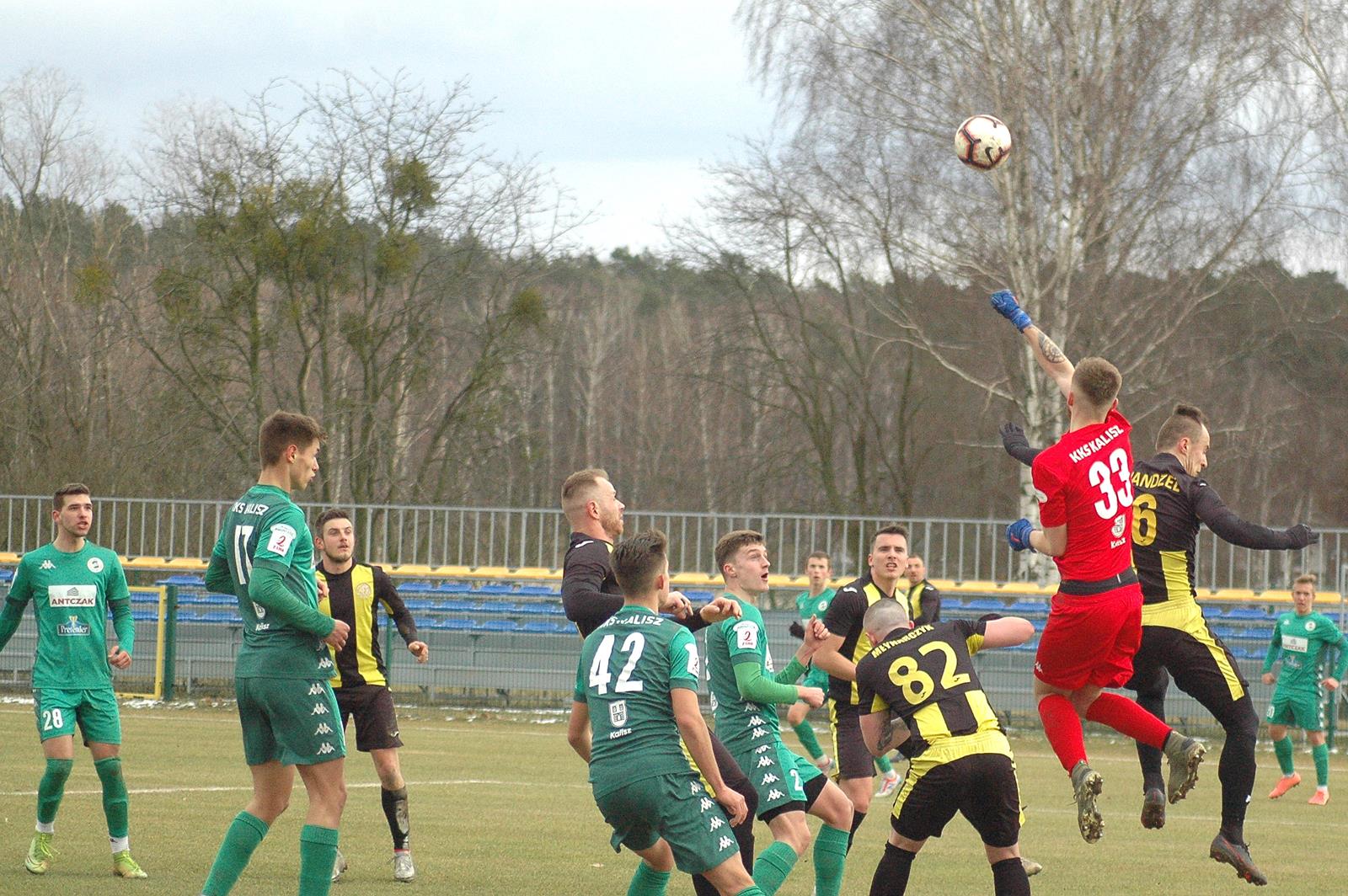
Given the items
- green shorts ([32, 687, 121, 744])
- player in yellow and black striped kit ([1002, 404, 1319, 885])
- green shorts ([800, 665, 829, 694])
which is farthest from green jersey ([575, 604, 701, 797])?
green shorts ([800, 665, 829, 694])

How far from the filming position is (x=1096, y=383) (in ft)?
23.6

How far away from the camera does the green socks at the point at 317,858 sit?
679 centimetres

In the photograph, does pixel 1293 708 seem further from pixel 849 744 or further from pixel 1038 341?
pixel 1038 341

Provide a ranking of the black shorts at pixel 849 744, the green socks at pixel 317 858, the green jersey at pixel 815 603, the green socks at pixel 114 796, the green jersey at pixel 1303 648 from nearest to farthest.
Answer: the green socks at pixel 317 858 → the green socks at pixel 114 796 → the black shorts at pixel 849 744 → the green jersey at pixel 815 603 → the green jersey at pixel 1303 648

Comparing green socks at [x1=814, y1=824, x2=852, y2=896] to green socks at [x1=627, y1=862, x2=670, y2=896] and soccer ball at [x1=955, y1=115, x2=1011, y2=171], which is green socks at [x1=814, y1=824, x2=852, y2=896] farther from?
soccer ball at [x1=955, y1=115, x2=1011, y2=171]

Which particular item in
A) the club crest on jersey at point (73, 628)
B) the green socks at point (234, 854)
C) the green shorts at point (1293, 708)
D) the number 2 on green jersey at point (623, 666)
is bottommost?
the green shorts at point (1293, 708)

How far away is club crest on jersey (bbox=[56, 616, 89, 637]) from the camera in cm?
930

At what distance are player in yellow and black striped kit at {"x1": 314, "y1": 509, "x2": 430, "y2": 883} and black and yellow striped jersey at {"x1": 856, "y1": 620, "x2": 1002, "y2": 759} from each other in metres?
3.27

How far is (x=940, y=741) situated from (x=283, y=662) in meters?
2.88

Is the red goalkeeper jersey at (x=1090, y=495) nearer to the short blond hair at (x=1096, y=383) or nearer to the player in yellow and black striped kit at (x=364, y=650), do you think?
the short blond hair at (x=1096, y=383)

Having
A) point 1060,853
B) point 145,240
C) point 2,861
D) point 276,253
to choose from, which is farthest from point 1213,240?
point 2,861

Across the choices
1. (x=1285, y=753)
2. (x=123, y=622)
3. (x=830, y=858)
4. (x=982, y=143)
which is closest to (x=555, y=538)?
(x=1285, y=753)

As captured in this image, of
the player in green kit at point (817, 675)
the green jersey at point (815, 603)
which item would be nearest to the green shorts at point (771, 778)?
the player in green kit at point (817, 675)

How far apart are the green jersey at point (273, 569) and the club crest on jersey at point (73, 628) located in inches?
117
